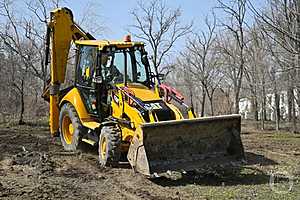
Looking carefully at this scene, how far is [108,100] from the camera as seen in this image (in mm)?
10125

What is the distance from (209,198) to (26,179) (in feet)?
10.9

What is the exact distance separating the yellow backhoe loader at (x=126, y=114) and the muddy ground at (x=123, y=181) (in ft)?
1.12

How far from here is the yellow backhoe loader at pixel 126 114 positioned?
26.8 feet

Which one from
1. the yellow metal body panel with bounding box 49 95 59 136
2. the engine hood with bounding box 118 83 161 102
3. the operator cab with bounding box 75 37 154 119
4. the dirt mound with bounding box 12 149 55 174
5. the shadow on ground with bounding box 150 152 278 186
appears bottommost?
the shadow on ground with bounding box 150 152 278 186

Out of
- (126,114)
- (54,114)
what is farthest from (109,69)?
(54,114)

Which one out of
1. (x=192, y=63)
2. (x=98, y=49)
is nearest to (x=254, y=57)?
(x=192, y=63)

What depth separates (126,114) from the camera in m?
9.27

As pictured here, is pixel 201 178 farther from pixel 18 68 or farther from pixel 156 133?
pixel 18 68

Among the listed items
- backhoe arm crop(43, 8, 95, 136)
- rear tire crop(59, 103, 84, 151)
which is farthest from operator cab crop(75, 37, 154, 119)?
backhoe arm crop(43, 8, 95, 136)

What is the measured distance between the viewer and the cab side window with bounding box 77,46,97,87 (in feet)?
34.5

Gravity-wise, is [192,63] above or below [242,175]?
above

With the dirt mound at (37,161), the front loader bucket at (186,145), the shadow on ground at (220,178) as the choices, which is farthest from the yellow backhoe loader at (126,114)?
the dirt mound at (37,161)

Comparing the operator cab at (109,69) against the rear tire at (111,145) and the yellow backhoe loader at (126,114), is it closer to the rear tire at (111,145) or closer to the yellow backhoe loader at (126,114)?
the yellow backhoe loader at (126,114)

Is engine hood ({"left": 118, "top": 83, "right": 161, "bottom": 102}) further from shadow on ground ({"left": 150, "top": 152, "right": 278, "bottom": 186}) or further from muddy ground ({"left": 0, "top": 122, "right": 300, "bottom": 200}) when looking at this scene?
shadow on ground ({"left": 150, "top": 152, "right": 278, "bottom": 186})
